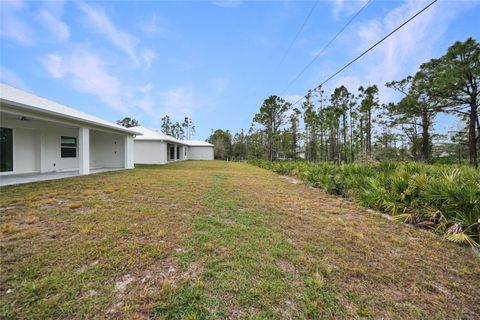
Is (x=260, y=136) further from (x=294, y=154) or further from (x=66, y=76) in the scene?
(x=66, y=76)

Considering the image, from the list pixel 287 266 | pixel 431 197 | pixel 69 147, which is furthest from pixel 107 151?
pixel 431 197

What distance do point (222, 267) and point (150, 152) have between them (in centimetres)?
2020

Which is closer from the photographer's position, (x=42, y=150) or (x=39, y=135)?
(x=39, y=135)

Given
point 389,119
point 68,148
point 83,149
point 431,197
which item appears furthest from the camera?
point 389,119

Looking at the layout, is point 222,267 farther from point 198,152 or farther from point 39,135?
point 198,152

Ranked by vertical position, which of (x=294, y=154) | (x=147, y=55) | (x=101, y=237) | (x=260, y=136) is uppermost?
(x=147, y=55)

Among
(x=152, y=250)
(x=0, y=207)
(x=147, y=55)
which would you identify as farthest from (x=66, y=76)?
(x=152, y=250)

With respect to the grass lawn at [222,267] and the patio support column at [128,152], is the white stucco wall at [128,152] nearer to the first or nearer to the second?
the patio support column at [128,152]

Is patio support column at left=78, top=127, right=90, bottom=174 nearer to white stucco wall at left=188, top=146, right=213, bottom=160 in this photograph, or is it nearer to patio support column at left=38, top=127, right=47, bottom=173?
patio support column at left=38, top=127, right=47, bottom=173

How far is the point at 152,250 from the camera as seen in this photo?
110 inches

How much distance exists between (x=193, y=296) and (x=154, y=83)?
20.6 meters

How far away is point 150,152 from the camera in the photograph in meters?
20.4

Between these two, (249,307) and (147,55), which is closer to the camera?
(249,307)

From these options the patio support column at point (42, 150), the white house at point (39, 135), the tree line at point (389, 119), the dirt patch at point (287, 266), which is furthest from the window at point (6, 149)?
the tree line at point (389, 119)
